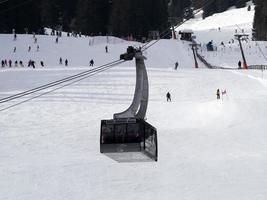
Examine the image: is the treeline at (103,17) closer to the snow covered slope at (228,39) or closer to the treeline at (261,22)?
the snow covered slope at (228,39)

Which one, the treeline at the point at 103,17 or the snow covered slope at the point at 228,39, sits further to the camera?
the treeline at the point at 103,17

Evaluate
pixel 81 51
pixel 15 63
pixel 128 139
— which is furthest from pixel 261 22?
pixel 128 139

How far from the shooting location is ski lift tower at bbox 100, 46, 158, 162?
16.5m

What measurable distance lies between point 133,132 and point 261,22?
293 ft

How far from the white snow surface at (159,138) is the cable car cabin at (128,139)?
5714mm

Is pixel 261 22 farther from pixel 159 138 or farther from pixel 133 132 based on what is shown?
pixel 133 132

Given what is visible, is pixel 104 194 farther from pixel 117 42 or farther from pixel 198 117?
pixel 117 42

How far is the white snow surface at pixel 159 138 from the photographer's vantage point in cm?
2383

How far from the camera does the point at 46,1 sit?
316ft

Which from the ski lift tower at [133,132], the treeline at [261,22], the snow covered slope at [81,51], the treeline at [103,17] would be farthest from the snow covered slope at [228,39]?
the ski lift tower at [133,132]

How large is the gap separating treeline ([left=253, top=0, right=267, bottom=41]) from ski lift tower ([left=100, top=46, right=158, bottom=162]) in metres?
85.3

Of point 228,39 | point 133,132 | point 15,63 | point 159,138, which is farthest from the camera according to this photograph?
point 228,39

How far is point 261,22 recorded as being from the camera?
103 meters

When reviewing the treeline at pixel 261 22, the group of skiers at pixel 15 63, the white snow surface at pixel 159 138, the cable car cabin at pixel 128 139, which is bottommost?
the white snow surface at pixel 159 138
